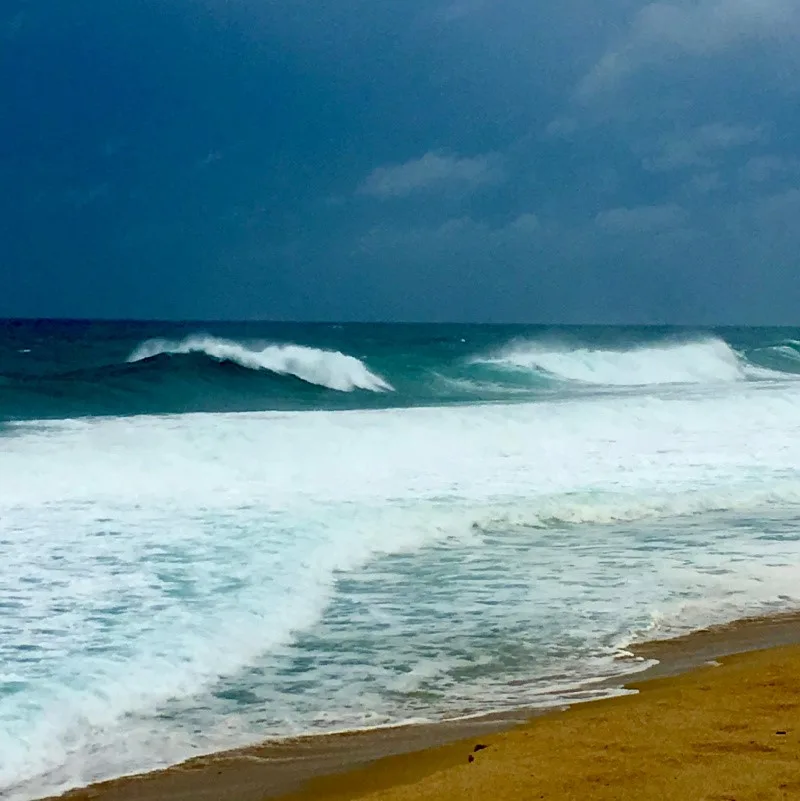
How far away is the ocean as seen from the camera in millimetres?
4594

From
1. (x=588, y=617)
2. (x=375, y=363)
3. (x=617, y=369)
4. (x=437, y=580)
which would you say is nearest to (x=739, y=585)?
(x=588, y=617)

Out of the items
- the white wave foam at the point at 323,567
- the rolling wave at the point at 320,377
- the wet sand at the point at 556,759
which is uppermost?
the rolling wave at the point at 320,377

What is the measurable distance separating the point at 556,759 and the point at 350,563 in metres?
3.78

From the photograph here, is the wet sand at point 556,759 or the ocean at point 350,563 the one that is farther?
the ocean at point 350,563

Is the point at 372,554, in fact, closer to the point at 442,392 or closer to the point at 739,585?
the point at 739,585

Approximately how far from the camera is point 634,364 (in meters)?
37.2

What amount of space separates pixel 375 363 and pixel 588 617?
Answer: 2776cm

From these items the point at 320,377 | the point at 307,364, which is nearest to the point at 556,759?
the point at 320,377

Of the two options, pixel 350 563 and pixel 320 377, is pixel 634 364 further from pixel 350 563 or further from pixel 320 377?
pixel 350 563

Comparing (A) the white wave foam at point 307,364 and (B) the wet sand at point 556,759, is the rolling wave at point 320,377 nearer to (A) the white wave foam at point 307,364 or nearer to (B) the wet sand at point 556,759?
(A) the white wave foam at point 307,364

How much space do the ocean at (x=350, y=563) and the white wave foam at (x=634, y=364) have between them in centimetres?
1797

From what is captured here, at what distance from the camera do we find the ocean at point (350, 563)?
181 inches

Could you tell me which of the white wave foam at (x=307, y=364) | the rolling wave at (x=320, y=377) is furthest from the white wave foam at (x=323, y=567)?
the white wave foam at (x=307, y=364)

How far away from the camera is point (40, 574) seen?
671cm
